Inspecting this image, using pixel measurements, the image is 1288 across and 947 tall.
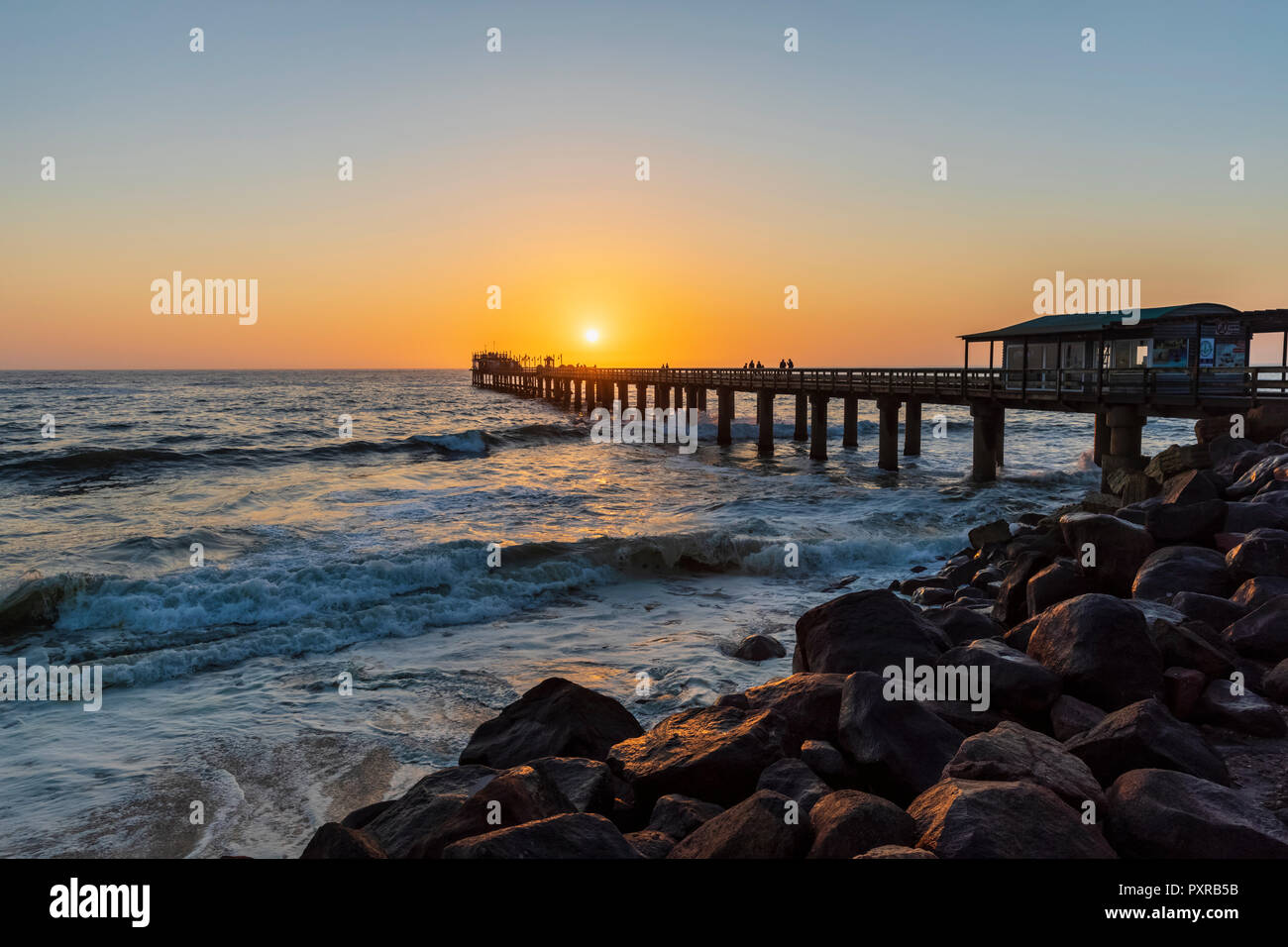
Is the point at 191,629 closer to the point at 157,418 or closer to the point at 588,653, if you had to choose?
the point at 588,653

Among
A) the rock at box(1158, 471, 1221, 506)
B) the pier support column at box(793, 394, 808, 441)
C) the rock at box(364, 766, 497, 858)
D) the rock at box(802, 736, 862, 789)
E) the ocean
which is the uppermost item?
the pier support column at box(793, 394, 808, 441)

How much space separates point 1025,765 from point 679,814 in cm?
214

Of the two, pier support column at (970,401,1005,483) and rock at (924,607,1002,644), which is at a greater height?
pier support column at (970,401,1005,483)

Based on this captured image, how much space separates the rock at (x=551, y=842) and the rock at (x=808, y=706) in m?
2.21

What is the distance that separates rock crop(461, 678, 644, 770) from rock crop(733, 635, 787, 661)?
4.00 metres

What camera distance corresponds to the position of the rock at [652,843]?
4504 millimetres

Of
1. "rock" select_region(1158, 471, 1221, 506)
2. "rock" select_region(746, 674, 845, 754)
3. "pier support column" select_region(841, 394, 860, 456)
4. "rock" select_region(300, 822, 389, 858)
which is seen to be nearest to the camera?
"rock" select_region(300, 822, 389, 858)

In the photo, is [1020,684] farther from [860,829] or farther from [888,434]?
[888,434]

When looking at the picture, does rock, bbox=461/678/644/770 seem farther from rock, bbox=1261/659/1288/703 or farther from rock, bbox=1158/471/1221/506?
rock, bbox=1158/471/1221/506

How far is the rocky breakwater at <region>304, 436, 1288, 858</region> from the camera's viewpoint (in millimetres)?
4035

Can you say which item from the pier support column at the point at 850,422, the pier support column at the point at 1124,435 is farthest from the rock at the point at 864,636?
the pier support column at the point at 850,422

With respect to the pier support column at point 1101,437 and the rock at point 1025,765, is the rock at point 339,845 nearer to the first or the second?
the rock at point 1025,765

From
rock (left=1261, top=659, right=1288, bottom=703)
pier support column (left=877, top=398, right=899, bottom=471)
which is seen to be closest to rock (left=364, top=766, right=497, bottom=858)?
rock (left=1261, top=659, right=1288, bottom=703)
